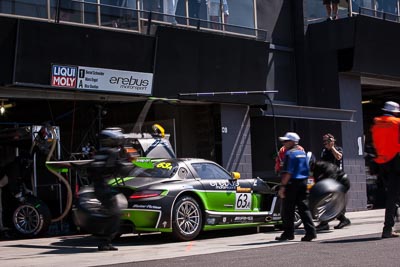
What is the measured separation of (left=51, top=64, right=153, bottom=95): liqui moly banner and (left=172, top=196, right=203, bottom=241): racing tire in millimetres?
4429

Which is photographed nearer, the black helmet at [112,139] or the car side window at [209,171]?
the black helmet at [112,139]

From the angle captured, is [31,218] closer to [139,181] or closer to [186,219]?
[139,181]

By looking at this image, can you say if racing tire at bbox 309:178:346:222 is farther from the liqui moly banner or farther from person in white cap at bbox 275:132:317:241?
the liqui moly banner

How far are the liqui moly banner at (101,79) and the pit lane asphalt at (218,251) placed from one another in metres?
3.47

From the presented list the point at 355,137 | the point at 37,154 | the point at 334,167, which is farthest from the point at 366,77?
the point at 37,154

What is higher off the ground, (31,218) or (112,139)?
(112,139)

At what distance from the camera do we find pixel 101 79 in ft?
49.2

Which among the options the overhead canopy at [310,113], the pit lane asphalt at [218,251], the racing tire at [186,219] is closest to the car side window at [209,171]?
the racing tire at [186,219]

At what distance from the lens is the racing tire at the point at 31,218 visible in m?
13.4

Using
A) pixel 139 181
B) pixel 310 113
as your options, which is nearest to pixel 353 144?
pixel 310 113

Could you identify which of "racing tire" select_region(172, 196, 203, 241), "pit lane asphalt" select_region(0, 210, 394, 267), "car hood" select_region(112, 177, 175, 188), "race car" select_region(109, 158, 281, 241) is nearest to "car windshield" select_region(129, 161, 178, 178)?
"race car" select_region(109, 158, 281, 241)

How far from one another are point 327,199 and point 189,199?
2.37 m

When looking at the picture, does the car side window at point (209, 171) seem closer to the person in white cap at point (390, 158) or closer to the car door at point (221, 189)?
the car door at point (221, 189)

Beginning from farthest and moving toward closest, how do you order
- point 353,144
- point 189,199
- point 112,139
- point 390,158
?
point 353,144, point 189,199, point 390,158, point 112,139
